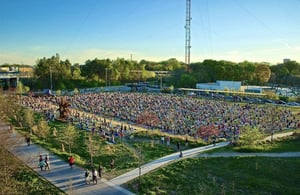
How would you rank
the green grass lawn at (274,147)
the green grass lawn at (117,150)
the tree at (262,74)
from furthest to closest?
the tree at (262,74), the green grass lawn at (274,147), the green grass lawn at (117,150)

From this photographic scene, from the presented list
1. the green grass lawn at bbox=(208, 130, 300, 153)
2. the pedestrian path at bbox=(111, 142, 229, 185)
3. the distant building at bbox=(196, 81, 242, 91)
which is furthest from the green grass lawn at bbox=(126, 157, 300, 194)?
the distant building at bbox=(196, 81, 242, 91)

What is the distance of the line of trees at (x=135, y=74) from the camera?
251ft

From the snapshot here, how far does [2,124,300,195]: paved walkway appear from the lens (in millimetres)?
14312

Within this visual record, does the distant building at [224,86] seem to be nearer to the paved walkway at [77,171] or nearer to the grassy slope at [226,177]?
the paved walkway at [77,171]

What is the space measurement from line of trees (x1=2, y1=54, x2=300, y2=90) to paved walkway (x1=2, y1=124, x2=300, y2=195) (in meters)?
54.0

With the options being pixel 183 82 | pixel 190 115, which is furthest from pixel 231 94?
pixel 190 115

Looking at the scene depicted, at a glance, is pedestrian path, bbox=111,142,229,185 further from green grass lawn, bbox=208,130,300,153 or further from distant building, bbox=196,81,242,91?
distant building, bbox=196,81,242,91

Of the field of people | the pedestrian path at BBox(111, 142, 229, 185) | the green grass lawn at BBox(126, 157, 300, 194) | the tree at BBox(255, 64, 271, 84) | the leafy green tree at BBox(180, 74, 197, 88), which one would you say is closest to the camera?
the green grass lawn at BBox(126, 157, 300, 194)

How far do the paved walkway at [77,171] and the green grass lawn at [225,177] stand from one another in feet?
Result: 2.64

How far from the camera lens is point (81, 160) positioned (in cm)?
1908

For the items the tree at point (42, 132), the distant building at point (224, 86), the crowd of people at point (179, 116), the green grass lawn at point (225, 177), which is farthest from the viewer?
the distant building at point (224, 86)

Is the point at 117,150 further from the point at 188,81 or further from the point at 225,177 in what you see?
the point at 188,81

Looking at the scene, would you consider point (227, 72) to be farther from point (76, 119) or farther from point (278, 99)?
point (76, 119)

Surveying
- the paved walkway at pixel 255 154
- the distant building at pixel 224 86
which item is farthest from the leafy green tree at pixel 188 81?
Answer: the paved walkway at pixel 255 154
